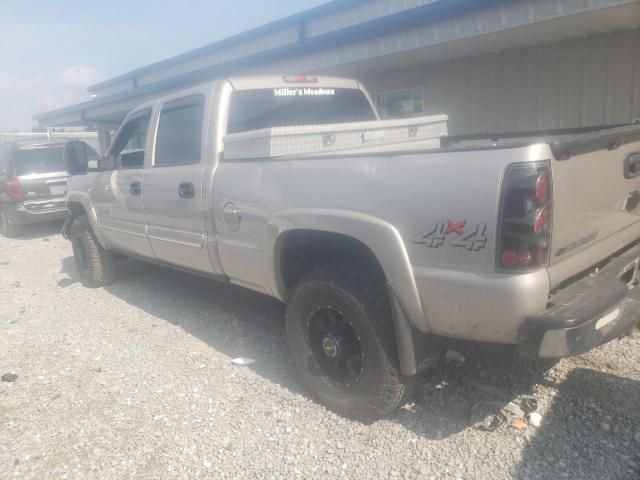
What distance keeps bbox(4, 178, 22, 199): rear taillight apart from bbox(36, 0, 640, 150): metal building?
170 inches

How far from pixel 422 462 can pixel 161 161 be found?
10.2 ft

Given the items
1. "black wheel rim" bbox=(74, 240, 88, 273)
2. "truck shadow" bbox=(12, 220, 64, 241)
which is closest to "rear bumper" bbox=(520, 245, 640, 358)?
"black wheel rim" bbox=(74, 240, 88, 273)

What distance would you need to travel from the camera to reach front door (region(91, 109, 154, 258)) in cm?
475

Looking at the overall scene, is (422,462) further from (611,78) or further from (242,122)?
(611,78)

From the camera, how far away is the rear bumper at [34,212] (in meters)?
9.95

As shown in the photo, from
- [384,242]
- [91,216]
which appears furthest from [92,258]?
[384,242]

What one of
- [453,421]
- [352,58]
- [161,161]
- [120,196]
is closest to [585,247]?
[453,421]

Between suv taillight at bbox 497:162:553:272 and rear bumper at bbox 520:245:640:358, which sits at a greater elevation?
suv taillight at bbox 497:162:553:272

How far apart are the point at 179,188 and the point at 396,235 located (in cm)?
213

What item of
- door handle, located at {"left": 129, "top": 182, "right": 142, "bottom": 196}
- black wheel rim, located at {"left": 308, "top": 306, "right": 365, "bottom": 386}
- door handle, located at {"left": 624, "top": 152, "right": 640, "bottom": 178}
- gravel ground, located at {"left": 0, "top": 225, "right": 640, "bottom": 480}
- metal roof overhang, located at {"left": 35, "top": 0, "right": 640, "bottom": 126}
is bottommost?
gravel ground, located at {"left": 0, "top": 225, "right": 640, "bottom": 480}

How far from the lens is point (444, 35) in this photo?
6.47m

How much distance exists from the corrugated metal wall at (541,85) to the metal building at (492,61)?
0.01 metres

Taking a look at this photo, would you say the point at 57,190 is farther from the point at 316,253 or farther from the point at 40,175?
the point at 316,253

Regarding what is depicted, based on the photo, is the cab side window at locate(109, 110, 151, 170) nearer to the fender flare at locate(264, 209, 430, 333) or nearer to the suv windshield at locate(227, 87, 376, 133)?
the suv windshield at locate(227, 87, 376, 133)
